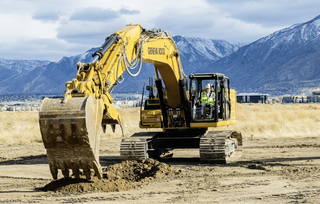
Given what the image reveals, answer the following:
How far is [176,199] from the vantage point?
31.8 ft

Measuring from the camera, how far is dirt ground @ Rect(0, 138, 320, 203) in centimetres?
979

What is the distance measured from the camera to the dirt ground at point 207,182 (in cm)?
979

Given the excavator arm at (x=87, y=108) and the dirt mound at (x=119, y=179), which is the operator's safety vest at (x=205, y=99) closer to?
the excavator arm at (x=87, y=108)

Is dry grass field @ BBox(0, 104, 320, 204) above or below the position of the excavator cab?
below

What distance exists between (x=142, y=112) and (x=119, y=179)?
5.37 meters

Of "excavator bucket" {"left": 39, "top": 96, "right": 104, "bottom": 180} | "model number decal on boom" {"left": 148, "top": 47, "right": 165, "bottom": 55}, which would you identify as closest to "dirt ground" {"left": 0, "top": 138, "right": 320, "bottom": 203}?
"excavator bucket" {"left": 39, "top": 96, "right": 104, "bottom": 180}

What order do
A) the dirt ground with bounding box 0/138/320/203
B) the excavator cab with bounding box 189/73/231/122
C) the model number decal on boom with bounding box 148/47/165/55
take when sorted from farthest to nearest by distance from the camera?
the excavator cab with bounding box 189/73/231/122
the model number decal on boom with bounding box 148/47/165/55
the dirt ground with bounding box 0/138/320/203

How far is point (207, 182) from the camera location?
11633mm

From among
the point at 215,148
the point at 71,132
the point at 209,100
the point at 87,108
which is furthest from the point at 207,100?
the point at 71,132

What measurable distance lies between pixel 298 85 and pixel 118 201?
17077 cm

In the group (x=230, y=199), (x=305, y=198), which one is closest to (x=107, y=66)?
(x=230, y=199)

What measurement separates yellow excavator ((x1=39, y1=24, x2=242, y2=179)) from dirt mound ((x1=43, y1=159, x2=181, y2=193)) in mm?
430

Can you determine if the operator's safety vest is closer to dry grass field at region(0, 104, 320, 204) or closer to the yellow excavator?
the yellow excavator

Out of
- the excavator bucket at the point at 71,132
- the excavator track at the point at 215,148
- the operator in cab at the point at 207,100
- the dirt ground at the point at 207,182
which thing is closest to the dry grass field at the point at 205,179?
the dirt ground at the point at 207,182
